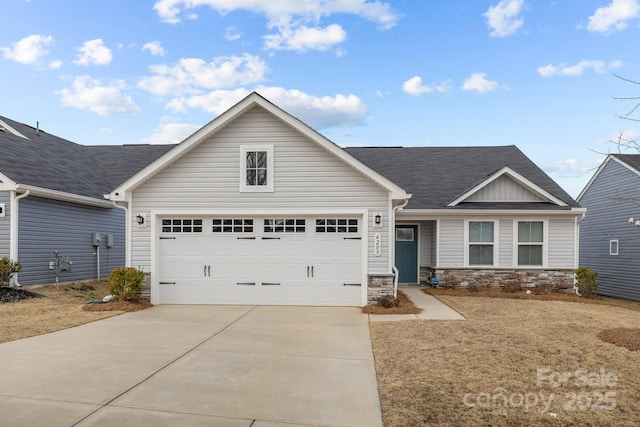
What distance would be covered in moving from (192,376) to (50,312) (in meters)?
6.60

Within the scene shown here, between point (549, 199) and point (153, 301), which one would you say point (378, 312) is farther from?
point (549, 199)

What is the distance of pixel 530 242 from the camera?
1442 centimetres

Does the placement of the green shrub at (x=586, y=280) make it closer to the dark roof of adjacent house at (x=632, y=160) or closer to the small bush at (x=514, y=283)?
the small bush at (x=514, y=283)

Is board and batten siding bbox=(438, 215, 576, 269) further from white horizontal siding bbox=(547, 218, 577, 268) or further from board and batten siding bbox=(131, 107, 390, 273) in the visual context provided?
board and batten siding bbox=(131, 107, 390, 273)

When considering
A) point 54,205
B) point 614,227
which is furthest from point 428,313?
point 614,227

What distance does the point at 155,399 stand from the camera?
4.52 metres

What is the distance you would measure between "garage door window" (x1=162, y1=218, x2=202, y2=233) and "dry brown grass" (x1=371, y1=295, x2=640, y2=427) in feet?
18.2

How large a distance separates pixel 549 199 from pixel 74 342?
568 inches

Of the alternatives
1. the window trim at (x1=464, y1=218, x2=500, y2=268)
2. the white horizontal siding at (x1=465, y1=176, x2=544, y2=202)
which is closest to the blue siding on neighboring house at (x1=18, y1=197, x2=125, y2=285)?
the window trim at (x1=464, y1=218, x2=500, y2=268)

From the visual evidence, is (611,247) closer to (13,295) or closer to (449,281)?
(449,281)

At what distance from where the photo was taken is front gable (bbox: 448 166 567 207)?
14414 millimetres

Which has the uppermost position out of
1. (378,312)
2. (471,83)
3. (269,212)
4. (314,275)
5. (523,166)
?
(471,83)

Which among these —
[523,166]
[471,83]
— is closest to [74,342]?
[523,166]

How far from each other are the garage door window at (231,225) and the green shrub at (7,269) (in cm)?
592
